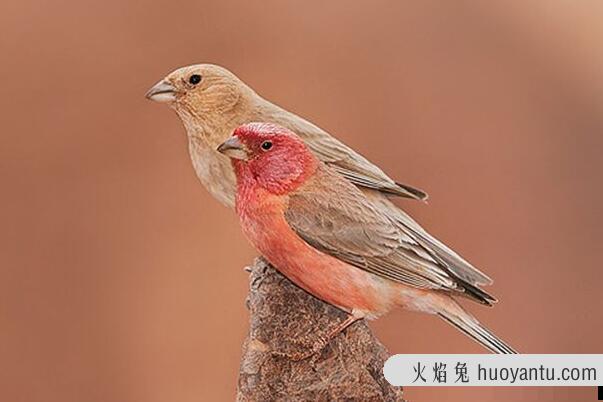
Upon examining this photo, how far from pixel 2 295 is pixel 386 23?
3.09ft

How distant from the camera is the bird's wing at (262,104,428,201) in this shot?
2088 millimetres

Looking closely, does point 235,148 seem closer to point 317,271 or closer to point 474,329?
point 317,271

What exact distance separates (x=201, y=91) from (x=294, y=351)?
1.68 ft

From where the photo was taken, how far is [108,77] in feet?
7.13

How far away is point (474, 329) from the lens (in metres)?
2.15

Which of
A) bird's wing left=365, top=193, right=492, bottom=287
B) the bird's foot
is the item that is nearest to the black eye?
bird's wing left=365, top=193, right=492, bottom=287

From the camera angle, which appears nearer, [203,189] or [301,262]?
[301,262]

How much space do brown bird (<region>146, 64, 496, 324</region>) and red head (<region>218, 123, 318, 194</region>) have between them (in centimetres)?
7

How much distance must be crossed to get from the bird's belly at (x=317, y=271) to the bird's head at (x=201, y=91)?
0.77ft

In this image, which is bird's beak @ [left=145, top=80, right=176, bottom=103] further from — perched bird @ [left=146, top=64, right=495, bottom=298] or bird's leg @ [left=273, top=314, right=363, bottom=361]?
bird's leg @ [left=273, top=314, right=363, bottom=361]

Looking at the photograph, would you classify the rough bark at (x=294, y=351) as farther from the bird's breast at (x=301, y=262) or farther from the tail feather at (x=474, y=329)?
the tail feather at (x=474, y=329)

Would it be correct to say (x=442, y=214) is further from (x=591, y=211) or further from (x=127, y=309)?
(x=127, y=309)

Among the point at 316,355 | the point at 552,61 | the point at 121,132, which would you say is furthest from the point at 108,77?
the point at 552,61

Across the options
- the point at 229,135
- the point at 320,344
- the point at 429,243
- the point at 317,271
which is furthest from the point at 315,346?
the point at 229,135
